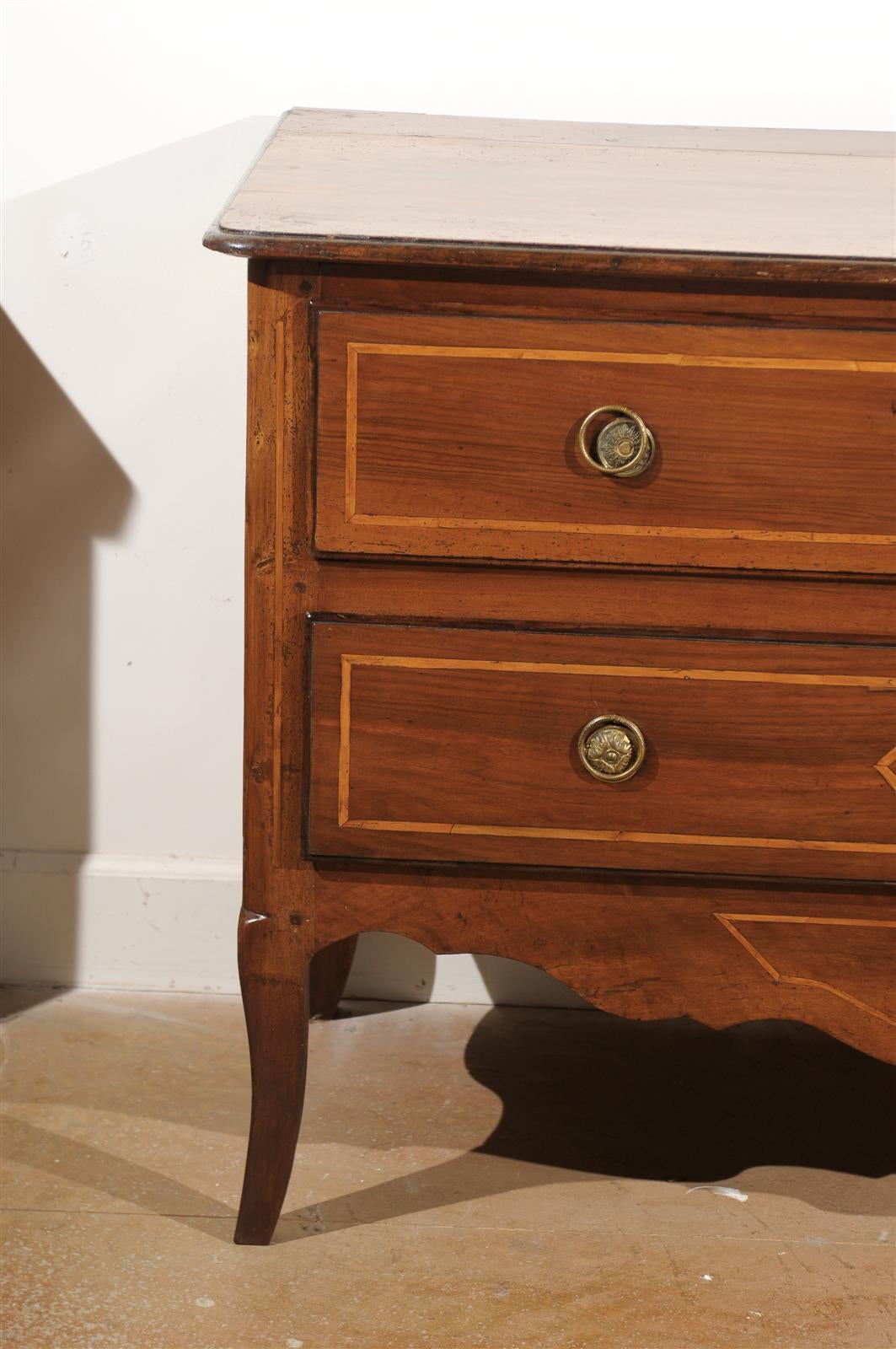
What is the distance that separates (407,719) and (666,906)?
0.25 meters

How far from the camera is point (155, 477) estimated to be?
1.54 meters

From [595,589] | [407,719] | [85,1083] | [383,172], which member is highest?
[383,172]

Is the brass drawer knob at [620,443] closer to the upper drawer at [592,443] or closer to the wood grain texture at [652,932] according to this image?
the upper drawer at [592,443]

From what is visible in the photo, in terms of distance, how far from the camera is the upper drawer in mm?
928

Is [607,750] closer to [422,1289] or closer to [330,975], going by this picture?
[422,1289]

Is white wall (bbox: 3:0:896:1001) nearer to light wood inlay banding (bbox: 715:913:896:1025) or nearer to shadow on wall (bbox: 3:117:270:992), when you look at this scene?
shadow on wall (bbox: 3:117:270:992)

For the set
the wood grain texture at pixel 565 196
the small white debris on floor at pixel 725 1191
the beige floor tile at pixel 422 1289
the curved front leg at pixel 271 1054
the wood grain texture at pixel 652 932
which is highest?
the wood grain texture at pixel 565 196

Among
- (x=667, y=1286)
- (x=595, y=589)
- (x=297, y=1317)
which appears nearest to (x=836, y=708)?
(x=595, y=589)

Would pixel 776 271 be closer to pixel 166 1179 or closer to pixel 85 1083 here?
pixel 166 1179

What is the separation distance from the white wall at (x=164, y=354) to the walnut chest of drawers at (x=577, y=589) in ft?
1.54

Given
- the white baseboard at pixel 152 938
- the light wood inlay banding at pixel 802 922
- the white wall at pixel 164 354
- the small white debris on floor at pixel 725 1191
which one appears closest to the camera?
the light wood inlay banding at pixel 802 922

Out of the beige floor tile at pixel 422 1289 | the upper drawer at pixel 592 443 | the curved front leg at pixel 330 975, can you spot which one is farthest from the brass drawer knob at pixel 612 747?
the curved front leg at pixel 330 975

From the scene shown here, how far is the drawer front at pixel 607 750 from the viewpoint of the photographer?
97 centimetres

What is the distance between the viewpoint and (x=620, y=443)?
0.93 metres
